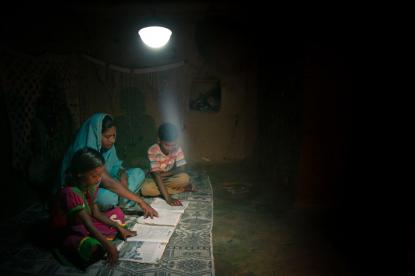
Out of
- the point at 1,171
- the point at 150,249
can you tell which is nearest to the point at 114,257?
the point at 150,249

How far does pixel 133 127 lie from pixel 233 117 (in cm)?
203

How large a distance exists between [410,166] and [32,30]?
18.5 ft

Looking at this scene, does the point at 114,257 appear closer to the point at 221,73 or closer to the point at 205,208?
the point at 205,208

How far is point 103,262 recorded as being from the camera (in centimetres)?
213

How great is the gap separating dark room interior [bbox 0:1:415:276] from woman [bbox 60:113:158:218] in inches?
26.3

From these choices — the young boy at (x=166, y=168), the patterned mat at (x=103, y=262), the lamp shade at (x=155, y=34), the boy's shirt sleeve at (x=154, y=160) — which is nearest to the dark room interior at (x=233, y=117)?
the patterned mat at (x=103, y=262)

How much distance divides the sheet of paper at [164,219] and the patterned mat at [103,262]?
65 millimetres

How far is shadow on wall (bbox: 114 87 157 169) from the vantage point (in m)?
5.23

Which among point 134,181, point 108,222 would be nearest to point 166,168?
point 134,181

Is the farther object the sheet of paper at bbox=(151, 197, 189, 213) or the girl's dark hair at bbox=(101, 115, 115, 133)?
the sheet of paper at bbox=(151, 197, 189, 213)

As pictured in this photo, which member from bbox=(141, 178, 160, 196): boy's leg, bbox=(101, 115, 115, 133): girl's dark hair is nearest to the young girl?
bbox=(101, 115, 115, 133): girl's dark hair

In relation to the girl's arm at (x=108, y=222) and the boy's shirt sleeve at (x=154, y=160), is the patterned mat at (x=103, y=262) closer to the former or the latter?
the girl's arm at (x=108, y=222)

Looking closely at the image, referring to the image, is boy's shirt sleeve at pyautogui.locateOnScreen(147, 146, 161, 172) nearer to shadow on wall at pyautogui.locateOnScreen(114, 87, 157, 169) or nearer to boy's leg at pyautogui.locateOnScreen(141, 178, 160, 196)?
boy's leg at pyautogui.locateOnScreen(141, 178, 160, 196)

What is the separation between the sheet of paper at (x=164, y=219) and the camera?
279cm
